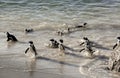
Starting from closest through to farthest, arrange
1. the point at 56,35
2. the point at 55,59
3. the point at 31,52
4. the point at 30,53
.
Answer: the point at 55,59 → the point at 31,52 → the point at 30,53 → the point at 56,35

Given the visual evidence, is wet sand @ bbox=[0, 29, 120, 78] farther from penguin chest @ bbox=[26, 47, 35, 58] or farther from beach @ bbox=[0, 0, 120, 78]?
penguin chest @ bbox=[26, 47, 35, 58]

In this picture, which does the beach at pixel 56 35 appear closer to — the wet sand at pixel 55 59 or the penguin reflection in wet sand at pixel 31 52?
the wet sand at pixel 55 59

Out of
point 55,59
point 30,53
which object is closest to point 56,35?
point 30,53

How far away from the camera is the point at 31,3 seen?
27.7 m

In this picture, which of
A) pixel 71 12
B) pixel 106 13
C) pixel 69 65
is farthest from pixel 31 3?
pixel 69 65

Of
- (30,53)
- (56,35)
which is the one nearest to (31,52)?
(30,53)

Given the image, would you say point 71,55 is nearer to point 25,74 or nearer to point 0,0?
point 25,74

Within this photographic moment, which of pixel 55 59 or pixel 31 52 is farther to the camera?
pixel 31 52

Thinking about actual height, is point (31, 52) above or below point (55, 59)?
above

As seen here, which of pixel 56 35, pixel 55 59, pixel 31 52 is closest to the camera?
pixel 55 59

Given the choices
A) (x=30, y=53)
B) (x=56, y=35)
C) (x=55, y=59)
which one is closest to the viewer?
(x=55, y=59)

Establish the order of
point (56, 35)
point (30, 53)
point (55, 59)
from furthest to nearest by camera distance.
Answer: point (56, 35), point (30, 53), point (55, 59)

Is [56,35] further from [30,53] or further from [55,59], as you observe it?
[55,59]

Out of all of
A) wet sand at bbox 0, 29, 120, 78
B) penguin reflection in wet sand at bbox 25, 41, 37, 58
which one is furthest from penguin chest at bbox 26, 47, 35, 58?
wet sand at bbox 0, 29, 120, 78
